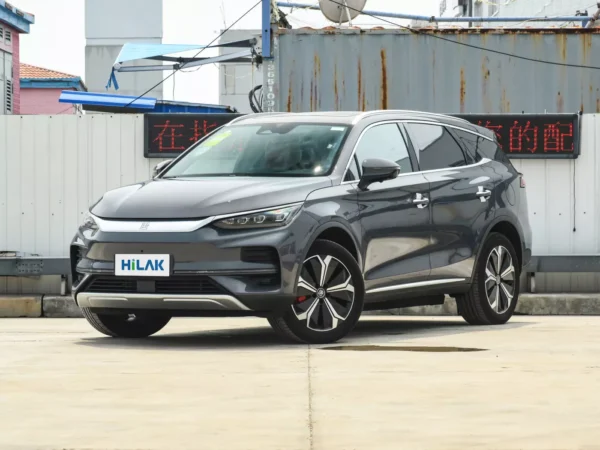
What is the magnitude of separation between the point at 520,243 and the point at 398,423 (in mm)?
6437

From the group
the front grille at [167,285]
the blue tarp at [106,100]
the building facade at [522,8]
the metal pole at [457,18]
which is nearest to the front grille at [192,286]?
the front grille at [167,285]

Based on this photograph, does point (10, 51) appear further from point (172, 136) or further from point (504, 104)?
point (172, 136)

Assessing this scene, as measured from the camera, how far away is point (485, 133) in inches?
487

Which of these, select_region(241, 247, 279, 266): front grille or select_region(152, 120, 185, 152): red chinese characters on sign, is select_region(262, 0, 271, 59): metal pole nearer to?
select_region(152, 120, 185, 152): red chinese characters on sign

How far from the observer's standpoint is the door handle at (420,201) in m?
10.6

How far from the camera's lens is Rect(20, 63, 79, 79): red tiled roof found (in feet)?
181

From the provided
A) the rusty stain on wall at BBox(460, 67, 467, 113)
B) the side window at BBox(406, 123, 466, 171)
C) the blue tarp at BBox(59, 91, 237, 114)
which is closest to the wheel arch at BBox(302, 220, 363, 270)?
the side window at BBox(406, 123, 466, 171)

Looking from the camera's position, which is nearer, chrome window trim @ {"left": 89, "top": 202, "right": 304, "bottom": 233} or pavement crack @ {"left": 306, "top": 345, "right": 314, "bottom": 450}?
pavement crack @ {"left": 306, "top": 345, "right": 314, "bottom": 450}

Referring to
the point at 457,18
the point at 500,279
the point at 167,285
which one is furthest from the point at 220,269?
the point at 457,18

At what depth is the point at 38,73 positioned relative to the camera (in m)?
56.3

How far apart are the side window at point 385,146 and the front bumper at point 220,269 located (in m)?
1.25

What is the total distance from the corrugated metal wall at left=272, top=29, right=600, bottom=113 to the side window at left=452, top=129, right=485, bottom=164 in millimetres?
8817

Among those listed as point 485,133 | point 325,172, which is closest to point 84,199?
point 485,133

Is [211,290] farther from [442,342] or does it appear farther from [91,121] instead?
[91,121]
